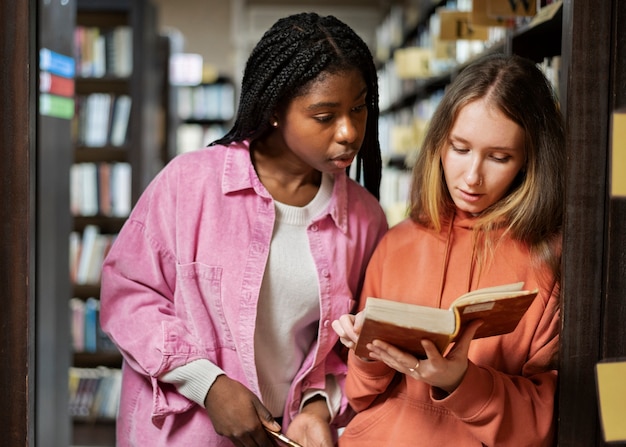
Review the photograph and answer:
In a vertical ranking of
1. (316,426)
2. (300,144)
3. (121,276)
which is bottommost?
(316,426)

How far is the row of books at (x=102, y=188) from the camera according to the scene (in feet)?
14.8

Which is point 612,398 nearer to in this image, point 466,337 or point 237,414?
point 466,337

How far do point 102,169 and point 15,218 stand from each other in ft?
11.4

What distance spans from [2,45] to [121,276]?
0.43 m

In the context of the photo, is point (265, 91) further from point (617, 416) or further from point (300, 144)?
point (617, 416)

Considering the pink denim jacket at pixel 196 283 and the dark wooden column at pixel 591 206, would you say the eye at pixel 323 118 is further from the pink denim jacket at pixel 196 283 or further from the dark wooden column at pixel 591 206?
the dark wooden column at pixel 591 206

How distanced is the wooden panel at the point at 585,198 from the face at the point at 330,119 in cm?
33

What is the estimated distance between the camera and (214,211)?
136 centimetres

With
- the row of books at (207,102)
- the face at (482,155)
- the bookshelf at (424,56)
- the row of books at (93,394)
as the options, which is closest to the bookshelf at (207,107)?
the row of books at (207,102)

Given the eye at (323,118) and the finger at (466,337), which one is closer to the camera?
the finger at (466,337)

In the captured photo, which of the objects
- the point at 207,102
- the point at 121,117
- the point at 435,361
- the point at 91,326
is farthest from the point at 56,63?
the point at 207,102

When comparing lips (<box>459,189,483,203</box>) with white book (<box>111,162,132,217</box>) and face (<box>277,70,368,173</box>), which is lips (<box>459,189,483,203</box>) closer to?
face (<box>277,70,368,173</box>)

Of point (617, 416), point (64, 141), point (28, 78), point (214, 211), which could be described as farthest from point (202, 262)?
point (64, 141)

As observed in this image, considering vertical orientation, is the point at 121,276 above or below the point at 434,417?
above
